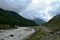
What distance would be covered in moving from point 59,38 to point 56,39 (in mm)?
722

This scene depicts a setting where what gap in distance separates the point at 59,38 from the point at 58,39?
81cm

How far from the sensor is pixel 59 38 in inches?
1667

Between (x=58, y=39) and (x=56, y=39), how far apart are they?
0.72m

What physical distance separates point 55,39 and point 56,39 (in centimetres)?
47

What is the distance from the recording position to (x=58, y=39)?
137 ft

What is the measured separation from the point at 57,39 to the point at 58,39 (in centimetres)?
47

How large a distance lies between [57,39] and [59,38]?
1.95 ft

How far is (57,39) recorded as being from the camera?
138 feet

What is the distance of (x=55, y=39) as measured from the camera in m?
42.7

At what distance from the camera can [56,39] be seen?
42.2m
